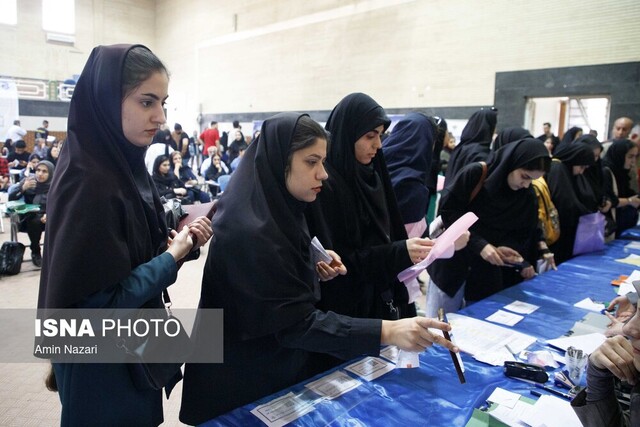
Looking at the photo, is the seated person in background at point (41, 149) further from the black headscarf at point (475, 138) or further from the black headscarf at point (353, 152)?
the black headscarf at point (353, 152)

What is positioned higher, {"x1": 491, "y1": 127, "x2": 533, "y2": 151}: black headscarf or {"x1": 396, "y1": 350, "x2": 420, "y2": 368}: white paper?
{"x1": 491, "y1": 127, "x2": 533, "y2": 151}: black headscarf

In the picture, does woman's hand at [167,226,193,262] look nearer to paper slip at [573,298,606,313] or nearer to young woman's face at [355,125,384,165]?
young woman's face at [355,125,384,165]

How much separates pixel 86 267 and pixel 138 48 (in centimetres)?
68

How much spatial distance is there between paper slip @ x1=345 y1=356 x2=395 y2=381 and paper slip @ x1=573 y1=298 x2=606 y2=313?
1.36 metres

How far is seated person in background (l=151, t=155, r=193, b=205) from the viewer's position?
24.1 feet

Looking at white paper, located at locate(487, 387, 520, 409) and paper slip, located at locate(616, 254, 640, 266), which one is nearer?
white paper, located at locate(487, 387, 520, 409)

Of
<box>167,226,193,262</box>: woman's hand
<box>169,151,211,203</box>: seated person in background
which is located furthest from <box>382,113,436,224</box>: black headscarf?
<box>169,151,211,203</box>: seated person in background

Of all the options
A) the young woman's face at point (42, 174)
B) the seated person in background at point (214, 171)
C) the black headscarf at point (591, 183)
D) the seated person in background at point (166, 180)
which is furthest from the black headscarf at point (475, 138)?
the seated person in background at point (214, 171)

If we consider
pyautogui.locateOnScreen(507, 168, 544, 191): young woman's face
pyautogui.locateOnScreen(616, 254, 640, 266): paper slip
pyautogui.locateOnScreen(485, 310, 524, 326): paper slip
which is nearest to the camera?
pyautogui.locateOnScreen(485, 310, 524, 326): paper slip

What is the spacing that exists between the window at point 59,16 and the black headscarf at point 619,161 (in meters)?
18.4

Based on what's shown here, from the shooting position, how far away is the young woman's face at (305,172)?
1.45 metres

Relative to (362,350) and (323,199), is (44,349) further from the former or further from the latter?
(323,199)

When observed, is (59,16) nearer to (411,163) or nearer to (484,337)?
(411,163)

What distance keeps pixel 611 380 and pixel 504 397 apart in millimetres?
375
